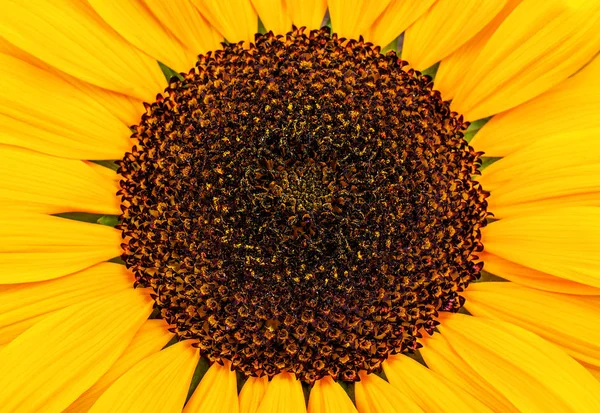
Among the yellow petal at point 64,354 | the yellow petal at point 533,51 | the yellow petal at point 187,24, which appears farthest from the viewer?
the yellow petal at point 187,24

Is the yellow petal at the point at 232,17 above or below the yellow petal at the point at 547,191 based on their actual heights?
above

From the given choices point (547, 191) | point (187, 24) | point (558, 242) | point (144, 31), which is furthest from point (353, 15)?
point (558, 242)

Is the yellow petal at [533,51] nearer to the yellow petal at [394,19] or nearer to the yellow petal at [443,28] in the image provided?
the yellow petal at [443,28]

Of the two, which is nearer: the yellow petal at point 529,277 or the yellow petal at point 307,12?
the yellow petal at point 529,277

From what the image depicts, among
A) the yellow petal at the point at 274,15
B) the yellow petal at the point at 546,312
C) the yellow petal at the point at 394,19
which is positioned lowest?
the yellow petal at the point at 546,312

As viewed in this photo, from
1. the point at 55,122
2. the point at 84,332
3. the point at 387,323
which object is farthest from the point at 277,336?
the point at 55,122

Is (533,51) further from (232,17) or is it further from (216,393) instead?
(216,393)

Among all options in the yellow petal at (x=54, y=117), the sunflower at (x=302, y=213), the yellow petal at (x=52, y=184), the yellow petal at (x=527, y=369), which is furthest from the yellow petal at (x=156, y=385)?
the yellow petal at (x=527, y=369)

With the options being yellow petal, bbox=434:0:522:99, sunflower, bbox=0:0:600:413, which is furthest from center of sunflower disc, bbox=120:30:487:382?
yellow petal, bbox=434:0:522:99
